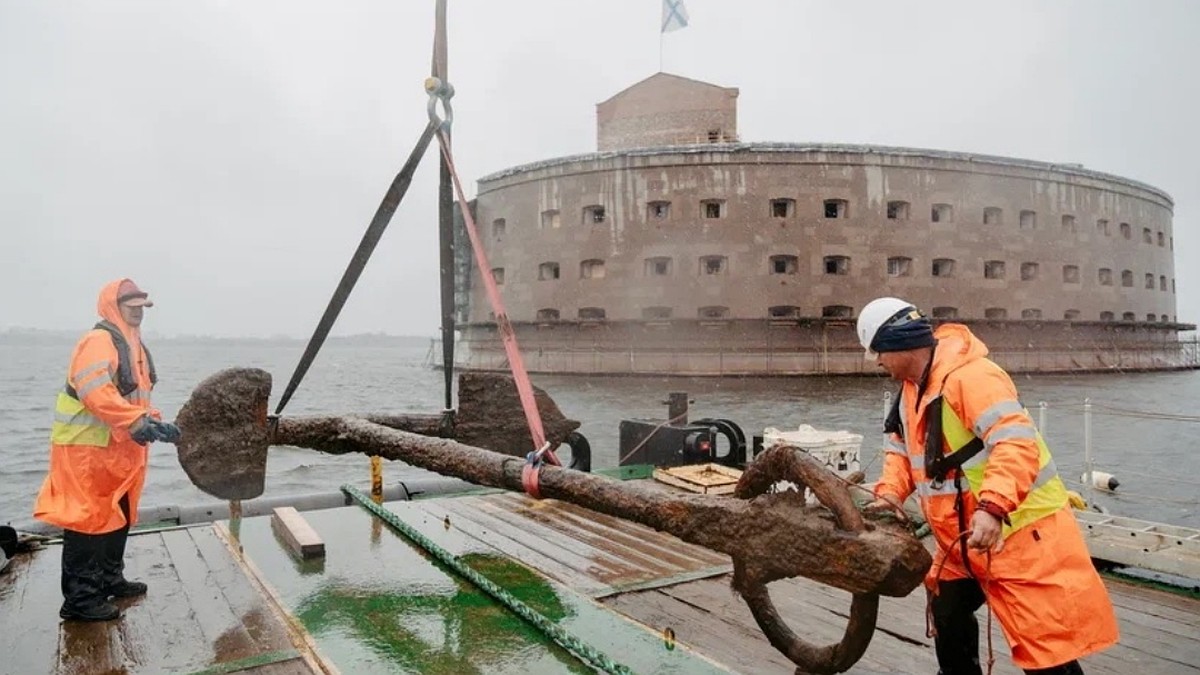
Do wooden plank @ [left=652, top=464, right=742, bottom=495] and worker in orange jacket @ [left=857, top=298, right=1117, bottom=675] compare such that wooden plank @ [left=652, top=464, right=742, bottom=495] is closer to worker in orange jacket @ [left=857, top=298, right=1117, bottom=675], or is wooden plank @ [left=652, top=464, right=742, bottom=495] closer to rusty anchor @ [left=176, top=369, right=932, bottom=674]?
rusty anchor @ [left=176, top=369, right=932, bottom=674]

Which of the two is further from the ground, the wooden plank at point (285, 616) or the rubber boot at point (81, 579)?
the rubber boot at point (81, 579)

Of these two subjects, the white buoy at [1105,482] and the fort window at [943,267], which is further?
the fort window at [943,267]

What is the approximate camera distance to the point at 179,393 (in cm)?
4194

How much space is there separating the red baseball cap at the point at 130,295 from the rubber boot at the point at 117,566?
3.81 ft

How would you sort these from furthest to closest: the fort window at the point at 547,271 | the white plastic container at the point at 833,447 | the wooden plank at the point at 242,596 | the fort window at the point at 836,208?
the fort window at the point at 547,271, the fort window at the point at 836,208, the white plastic container at the point at 833,447, the wooden plank at the point at 242,596

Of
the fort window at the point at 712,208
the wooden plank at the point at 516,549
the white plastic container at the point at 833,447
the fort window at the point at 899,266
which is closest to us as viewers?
the wooden plank at the point at 516,549

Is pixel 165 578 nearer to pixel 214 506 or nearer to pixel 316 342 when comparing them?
pixel 316 342

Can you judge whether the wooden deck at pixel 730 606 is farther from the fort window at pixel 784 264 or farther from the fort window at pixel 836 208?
the fort window at pixel 836 208

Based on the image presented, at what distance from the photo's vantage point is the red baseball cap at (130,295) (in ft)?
15.1

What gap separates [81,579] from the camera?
4297 mm

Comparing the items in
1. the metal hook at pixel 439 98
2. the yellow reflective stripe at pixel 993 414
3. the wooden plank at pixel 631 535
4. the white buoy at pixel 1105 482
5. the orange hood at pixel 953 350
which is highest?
the metal hook at pixel 439 98

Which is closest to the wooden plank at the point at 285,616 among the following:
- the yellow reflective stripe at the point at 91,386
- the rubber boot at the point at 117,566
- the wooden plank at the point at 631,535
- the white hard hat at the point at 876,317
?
the rubber boot at the point at 117,566

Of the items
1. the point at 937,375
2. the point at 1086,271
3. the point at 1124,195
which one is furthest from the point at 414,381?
the point at 937,375

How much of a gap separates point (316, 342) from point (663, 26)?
122 ft
